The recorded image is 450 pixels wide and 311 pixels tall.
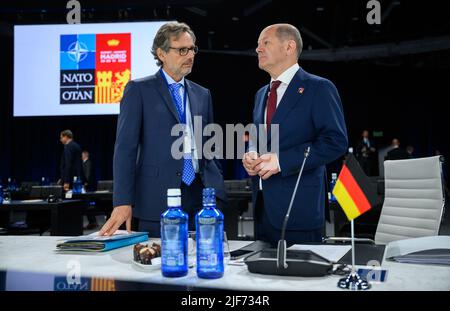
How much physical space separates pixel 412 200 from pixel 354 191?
1609 millimetres

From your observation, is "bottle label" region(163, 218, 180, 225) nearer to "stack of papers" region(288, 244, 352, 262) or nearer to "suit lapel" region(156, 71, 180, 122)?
"stack of papers" region(288, 244, 352, 262)

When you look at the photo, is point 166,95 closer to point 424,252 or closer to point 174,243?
point 174,243

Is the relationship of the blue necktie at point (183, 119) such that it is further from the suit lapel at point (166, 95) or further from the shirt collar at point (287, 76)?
the shirt collar at point (287, 76)

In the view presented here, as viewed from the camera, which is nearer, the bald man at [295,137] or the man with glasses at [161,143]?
the bald man at [295,137]

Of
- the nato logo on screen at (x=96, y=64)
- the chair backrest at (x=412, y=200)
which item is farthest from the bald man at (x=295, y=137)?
the nato logo on screen at (x=96, y=64)

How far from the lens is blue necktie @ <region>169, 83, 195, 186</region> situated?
178 centimetres

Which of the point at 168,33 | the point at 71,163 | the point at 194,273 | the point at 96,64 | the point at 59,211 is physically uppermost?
the point at 96,64

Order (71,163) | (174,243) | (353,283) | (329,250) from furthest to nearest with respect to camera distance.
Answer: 1. (71,163)
2. (329,250)
3. (174,243)
4. (353,283)

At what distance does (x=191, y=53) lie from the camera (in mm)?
1791

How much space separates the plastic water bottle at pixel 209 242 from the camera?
103cm

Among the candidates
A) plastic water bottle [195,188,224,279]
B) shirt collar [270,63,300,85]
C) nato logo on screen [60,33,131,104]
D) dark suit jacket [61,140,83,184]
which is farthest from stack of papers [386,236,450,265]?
dark suit jacket [61,140,83,184]

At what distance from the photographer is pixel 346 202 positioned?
1066 mm

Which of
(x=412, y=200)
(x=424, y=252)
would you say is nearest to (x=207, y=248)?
(x=424, y=252)

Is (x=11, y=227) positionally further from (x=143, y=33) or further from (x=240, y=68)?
(x=240, y=68)
